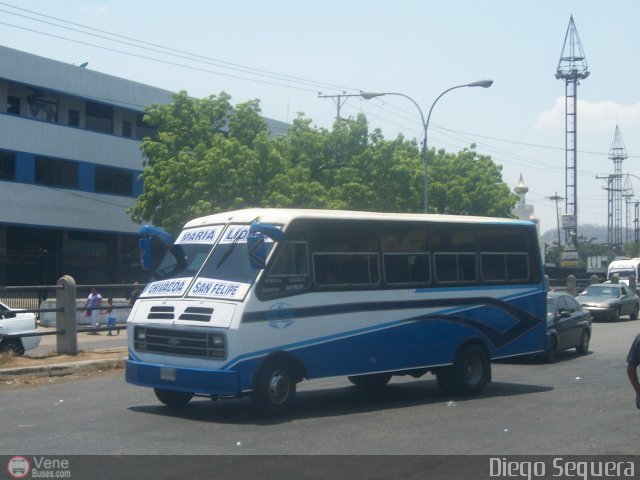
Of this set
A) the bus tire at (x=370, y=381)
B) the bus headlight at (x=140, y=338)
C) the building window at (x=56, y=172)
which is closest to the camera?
the bus headlight at (x=140, y=338)

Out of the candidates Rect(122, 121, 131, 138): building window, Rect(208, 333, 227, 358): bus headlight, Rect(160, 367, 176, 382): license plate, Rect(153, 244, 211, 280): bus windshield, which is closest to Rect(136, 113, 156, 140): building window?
Rect(122, 121, 131, 138): building window

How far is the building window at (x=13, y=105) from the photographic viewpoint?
1798 inches

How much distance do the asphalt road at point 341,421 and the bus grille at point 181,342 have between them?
87 centimetres

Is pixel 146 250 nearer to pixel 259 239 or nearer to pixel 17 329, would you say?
pixel 259 239

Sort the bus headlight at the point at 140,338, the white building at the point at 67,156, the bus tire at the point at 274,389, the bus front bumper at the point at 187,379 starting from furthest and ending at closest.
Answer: the white building at the point at 67,156 → the bus headlight at the point at 140,338 → the bus tire at the point at 274,389 → the bus front bumper at the point at 187,379

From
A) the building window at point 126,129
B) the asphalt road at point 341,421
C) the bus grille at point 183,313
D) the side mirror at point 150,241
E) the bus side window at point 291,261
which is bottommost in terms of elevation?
the asphalt road at point 341,421

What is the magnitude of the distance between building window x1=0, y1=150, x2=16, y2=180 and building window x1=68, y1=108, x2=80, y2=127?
4.76 meters

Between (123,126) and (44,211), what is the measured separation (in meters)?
7.94

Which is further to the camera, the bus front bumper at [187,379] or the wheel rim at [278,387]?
the wheel rim at [278,387]

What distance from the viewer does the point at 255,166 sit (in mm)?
38219

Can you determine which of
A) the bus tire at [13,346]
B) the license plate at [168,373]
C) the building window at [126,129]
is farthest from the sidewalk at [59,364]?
the building window at [126,129]

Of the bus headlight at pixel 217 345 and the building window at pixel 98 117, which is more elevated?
the building window at pixel 98 117
